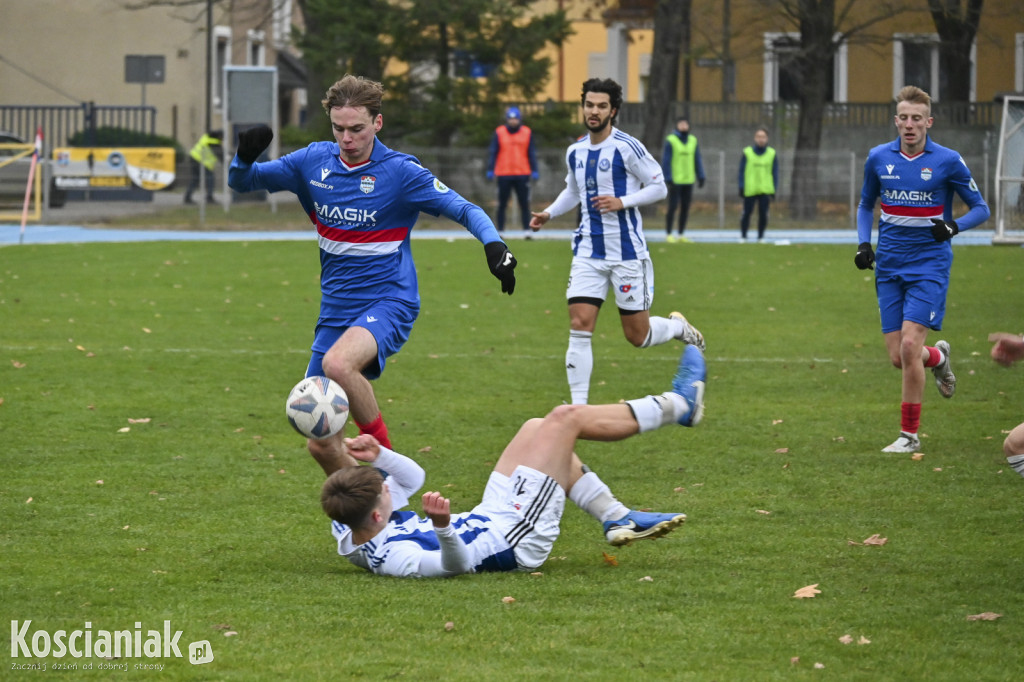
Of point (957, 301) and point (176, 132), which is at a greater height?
point (176, 132)

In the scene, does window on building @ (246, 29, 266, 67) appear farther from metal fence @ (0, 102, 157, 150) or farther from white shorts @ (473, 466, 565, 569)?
white shorts @ (473, 466, 565, 569)

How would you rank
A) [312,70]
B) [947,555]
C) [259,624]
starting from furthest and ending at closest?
[312,70] → [947,555] → [259,624]

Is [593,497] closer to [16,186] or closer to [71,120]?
[16,186]

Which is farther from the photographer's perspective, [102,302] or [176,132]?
[176,132]

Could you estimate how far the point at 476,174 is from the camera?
30.4 metres

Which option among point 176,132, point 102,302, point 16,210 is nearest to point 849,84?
point 176,132

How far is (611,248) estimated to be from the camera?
31.5 ft

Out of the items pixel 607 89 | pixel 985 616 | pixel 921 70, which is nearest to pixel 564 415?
pixel 985 616

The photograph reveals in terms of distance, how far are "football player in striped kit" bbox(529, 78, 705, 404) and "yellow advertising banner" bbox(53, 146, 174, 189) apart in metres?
21.2

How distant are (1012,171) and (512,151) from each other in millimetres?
9102

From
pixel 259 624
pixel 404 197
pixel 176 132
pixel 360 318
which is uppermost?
pixel 176 132

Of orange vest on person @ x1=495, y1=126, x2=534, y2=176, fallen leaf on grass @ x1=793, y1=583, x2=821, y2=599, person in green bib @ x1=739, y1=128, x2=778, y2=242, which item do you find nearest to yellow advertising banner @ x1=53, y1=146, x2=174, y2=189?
orange vest on person @ x1=495, y1=126, x2=534, y2=176

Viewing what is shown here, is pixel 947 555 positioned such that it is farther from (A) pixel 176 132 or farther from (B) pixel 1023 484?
(A) pixel 176 132

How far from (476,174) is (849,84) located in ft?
49.0
